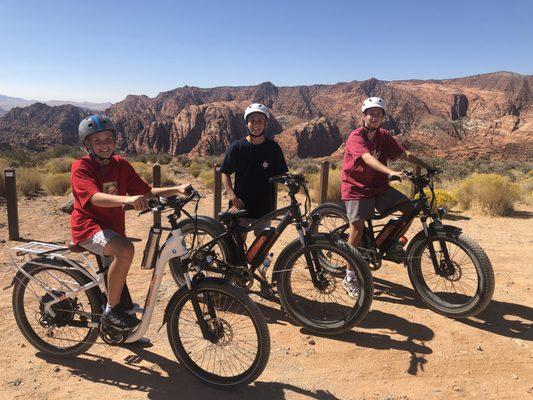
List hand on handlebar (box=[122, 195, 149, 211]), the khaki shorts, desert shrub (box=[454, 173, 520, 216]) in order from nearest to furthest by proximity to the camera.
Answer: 1. hand on handlebar (box=[122, 195, 149, 211])
2. the khaki shorts
3. desert shrub (box=[454, 173, 520, 216])

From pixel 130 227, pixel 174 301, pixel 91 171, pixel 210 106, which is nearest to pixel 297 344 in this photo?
pixel 174 301

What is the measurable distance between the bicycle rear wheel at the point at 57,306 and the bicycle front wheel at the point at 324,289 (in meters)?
1.58

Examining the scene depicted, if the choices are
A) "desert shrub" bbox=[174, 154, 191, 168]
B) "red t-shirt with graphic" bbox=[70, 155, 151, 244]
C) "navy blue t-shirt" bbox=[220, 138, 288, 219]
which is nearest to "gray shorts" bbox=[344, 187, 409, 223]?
"navy blue t-shirt" bbox=[220, 138, 288, 219]

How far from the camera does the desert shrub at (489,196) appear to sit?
31.6ft

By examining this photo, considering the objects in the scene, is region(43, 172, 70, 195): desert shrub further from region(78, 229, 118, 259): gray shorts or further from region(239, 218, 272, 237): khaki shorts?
region(78, 229, 118, 259): gray shorts

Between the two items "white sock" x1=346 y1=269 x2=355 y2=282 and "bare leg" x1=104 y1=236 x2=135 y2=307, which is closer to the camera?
"bare leg" x1=104 y1=236 x2=135 y2=307

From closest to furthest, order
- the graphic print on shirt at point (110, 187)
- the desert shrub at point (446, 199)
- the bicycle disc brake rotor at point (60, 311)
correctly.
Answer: the graphic print on shirt at point (110, 187)
the bicycle disc brake rotor at point (60, 311)
the desert shrub at point (446, 199)

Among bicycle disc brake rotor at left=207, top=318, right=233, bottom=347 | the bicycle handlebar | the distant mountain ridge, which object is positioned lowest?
bicycle disc brake rotor at left=207, top=318, right=233, bottom=347

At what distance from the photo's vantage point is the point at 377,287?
5.02 m

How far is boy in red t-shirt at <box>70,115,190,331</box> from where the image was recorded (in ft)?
9.52

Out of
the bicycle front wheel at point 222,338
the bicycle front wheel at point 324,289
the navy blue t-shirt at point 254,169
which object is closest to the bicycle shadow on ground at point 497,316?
the bicycle front wheel at point 324,289

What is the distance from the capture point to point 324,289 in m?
3.74

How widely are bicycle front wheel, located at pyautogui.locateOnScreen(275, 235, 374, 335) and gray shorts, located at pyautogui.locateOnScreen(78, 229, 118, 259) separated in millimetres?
1464

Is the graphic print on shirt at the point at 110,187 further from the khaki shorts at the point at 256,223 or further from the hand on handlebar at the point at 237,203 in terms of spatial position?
the hand on handlebar at the point at 237,203
